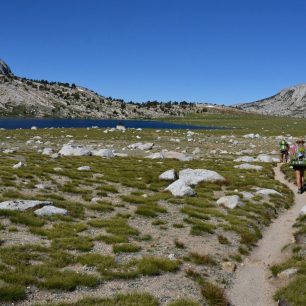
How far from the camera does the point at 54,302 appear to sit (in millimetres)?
13312

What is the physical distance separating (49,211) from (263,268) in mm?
11726

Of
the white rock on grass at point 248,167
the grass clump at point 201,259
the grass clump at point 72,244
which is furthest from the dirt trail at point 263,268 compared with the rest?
the white rock on grass at point 248,167

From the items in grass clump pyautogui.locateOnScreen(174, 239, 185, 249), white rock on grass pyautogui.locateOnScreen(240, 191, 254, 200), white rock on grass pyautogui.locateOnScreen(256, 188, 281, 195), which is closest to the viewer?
grass clump pyautogui.locateOnScreen(174, 239, 185, 249)

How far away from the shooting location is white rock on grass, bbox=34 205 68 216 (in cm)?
2255

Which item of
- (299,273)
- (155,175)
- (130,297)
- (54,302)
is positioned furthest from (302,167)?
(54,302)

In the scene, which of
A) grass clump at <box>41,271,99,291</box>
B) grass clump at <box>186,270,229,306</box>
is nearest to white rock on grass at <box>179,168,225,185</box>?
grass clump at <box>186,270,229,306</box>

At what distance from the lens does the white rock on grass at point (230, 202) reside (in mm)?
28597

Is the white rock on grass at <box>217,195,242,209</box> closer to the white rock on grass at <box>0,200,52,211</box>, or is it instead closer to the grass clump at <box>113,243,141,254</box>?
the grass clump at <box>113,243,141,254</box>

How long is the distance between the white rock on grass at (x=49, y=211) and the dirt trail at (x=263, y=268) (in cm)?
1034

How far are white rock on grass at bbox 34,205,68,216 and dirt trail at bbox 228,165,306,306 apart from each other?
10.3 meters

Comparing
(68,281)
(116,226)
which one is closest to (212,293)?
(68,281)

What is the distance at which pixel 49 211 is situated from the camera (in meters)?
22.9

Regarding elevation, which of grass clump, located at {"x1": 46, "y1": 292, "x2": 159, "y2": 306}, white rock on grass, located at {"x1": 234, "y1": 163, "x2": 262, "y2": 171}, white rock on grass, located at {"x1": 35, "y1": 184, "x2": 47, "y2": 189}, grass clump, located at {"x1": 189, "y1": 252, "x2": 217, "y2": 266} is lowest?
grass clump, located at {"x1": 189, "y1": 252, "x2": 217, "y2": 266}

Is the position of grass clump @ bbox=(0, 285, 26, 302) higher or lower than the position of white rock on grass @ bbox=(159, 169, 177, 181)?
lower
